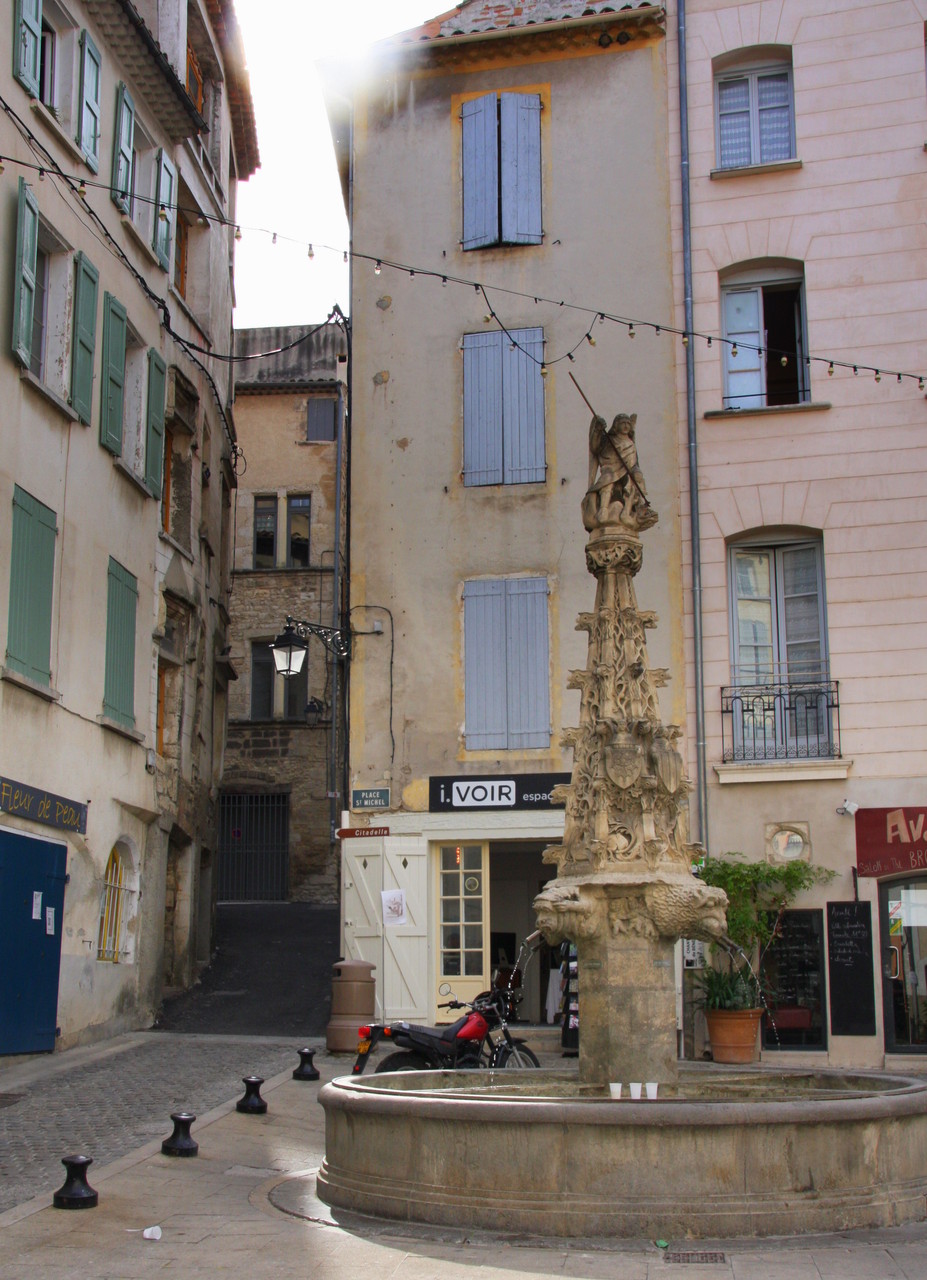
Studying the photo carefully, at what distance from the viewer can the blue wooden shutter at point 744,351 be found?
1811 centimetres

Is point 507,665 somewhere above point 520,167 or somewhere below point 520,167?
below

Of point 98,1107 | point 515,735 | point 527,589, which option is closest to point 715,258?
point 527,589

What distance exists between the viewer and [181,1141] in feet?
31.3

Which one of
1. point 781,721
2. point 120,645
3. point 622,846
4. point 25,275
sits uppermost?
point 25,275

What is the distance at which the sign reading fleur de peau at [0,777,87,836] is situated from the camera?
46.3 feet

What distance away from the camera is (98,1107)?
1173cm

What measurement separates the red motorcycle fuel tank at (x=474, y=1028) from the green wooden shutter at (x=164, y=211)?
12304mm

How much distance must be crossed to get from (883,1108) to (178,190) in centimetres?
1872

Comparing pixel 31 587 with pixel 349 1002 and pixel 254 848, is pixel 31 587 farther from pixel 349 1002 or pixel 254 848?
pixel 254 848

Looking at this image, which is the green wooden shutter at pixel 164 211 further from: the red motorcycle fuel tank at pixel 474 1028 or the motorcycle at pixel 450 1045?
the red motorcycle fuel tank at pixel 474 1028

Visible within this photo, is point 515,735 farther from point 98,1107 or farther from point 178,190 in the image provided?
point 178,190

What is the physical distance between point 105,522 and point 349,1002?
6.39m

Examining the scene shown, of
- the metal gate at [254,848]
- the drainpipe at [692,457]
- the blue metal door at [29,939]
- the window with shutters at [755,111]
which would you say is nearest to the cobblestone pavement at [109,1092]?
the blue metal door at [29,939]

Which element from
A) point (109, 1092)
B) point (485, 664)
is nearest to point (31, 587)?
point (109, 1092)
